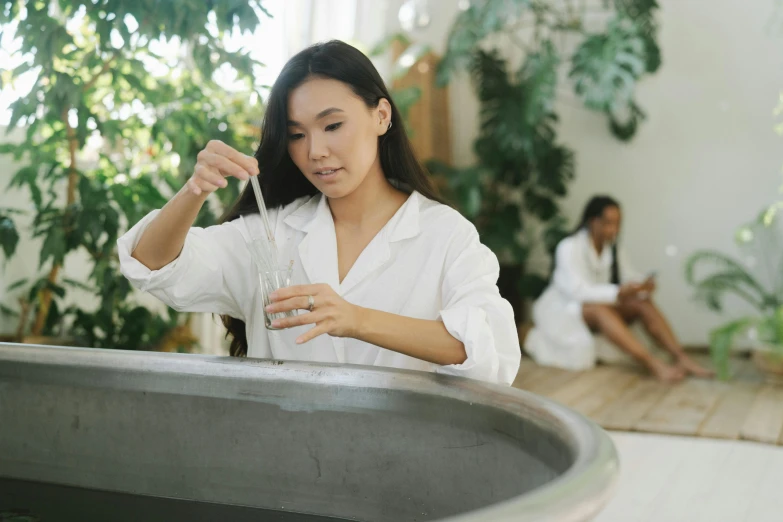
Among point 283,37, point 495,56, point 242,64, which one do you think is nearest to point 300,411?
point 242,64

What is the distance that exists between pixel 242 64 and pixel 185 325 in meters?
1.22

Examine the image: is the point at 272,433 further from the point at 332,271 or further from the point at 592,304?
the point at 592,304

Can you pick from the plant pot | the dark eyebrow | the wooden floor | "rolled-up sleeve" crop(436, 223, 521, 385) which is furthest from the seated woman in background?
the dark eyebrow

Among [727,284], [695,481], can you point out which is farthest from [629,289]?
[695,481]

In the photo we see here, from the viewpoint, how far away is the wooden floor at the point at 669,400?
11.3 ft

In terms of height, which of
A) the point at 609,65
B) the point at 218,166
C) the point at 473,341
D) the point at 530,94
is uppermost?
the point at 609,65

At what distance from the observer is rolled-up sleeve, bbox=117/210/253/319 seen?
1.29m

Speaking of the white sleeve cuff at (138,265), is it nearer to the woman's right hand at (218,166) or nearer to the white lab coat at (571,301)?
the woman's right hand at (218,166)

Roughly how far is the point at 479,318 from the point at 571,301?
3903mm

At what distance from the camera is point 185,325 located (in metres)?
3.29

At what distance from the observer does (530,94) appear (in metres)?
5.10

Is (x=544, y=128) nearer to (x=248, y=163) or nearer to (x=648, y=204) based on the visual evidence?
(x=648, y=204)

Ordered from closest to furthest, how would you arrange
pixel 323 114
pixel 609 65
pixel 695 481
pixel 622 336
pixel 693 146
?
pixel 323 114 → pixel 695 481 → pixel 622 336 → pixel 609 65 → pixel 693 146

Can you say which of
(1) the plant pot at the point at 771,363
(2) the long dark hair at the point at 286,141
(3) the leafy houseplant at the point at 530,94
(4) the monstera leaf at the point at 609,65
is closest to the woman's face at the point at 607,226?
(3) the leafy houseplant at the point at 530,94
